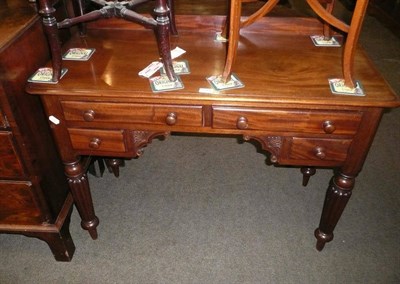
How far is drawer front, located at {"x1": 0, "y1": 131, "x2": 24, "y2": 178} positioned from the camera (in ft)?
3.76

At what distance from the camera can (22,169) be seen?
1.22m

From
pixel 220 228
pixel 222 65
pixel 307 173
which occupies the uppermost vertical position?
pixel 222 65

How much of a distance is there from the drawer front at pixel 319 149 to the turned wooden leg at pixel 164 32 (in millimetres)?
479

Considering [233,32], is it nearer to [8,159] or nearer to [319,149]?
[319,149]

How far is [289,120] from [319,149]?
0.16 meters

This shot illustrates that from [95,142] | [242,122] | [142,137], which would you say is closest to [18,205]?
[95,142]

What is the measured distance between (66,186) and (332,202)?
1130mm

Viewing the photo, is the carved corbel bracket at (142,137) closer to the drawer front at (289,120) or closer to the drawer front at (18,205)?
the drawer front at (289,120)

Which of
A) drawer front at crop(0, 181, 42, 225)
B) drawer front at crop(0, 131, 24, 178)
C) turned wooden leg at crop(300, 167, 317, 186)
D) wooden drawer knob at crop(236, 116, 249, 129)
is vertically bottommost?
turned wooden leg at crop(300, 167, 317, 186)

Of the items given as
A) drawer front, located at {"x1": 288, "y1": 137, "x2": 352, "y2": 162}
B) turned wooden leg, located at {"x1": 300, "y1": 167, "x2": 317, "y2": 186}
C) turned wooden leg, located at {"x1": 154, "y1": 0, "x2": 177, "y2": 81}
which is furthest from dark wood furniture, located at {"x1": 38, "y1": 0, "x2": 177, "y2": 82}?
turned wooden leg, located at {"x1": 300, "y1": 167, "x2": 317, "y2": 186}

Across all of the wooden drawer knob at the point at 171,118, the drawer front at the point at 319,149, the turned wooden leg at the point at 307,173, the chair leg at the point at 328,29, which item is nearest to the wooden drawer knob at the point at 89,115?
the wooden drawer knob at the point at 171,118

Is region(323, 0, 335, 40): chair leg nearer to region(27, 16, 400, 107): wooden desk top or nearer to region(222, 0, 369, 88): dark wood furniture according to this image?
region(27, 16, 400, 107): wooden desk top

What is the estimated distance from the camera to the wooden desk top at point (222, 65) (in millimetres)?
1079

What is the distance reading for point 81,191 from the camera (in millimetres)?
1370
